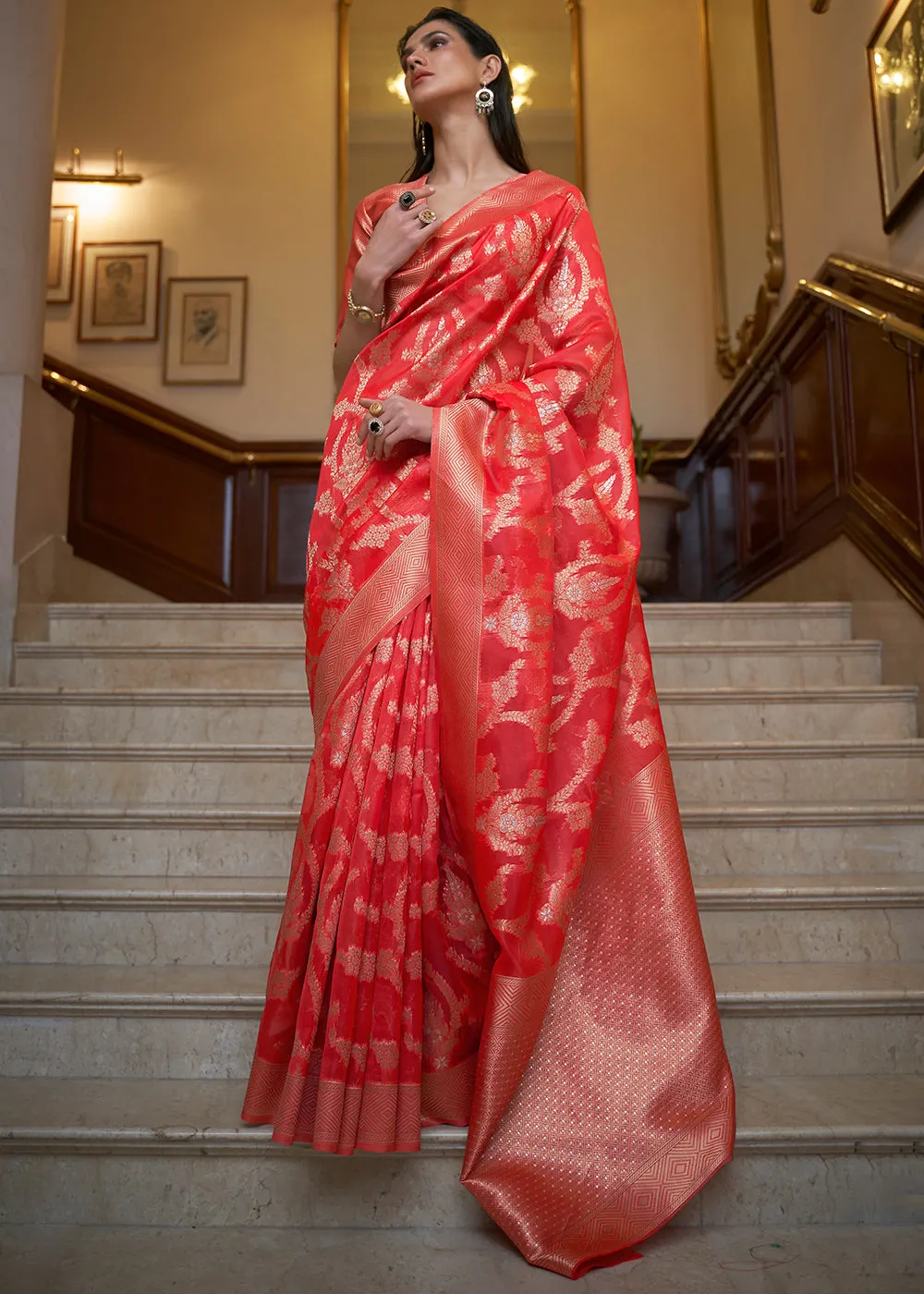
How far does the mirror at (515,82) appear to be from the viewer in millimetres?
5609

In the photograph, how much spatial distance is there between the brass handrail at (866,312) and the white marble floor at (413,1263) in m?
2.14

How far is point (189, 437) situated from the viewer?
532 cm

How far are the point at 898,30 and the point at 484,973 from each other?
3110 millimetres

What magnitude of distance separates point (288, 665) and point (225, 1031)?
1.43 meters

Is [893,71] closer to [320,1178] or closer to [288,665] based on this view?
[288,665]

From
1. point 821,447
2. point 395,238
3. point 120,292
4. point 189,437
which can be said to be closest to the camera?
point 395,238

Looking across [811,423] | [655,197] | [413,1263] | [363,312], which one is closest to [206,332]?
[655,197]

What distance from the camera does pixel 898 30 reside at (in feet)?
10.6

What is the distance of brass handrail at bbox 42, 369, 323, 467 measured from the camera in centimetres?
526

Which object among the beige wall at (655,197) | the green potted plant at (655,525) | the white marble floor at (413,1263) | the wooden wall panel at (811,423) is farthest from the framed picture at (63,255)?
the white marble floor at (413,1263)

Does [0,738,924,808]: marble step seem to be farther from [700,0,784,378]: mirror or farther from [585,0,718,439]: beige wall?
→ [585,0,718,439]: beige wall

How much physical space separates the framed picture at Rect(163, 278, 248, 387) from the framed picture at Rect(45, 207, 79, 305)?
514 millimetres

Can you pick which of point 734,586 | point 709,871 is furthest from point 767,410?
point 709,871

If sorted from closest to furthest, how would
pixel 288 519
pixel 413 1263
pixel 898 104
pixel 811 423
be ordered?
1. pixel 413 1263
2. pixel 898 104
3. pixel 811 423
4. pixel 288 519
